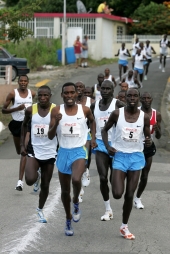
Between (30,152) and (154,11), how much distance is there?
1691 inches

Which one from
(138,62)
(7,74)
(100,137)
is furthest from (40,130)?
(138,62)

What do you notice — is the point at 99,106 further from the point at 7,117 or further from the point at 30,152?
the point at 7,117

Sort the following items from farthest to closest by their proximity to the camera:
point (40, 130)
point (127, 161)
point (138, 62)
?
point (138, 62) < point (40, 130) < point (127, 161)

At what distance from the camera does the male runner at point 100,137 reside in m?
8.52

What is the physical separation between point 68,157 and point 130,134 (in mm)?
832

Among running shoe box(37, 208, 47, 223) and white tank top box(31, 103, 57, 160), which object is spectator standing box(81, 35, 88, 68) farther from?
running shoe box(37, 208, 47, 223)

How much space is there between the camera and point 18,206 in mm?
9336

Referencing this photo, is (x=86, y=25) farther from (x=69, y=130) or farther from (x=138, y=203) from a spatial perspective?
(x=69, y=130)

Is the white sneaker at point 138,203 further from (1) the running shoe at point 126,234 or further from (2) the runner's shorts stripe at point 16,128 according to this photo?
(2) the runner's shorts stripe at point 16,128

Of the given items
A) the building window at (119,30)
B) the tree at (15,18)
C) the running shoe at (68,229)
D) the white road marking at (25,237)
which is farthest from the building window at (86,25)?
the running shoe at (68,229)

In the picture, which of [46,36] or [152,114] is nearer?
[152,114]

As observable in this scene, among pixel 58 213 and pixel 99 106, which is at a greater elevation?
pixel 99 106

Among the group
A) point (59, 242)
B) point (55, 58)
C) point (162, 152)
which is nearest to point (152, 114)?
point (59, 242)

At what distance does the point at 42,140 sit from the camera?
8.24m
